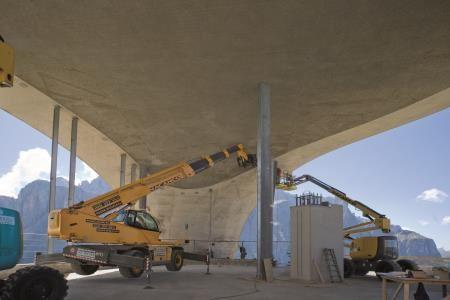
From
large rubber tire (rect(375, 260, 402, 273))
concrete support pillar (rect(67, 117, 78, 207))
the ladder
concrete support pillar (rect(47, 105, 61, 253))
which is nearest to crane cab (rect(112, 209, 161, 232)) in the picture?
the ladder

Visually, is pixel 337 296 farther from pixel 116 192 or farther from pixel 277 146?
pixel 277 146

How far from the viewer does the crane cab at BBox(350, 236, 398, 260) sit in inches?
690

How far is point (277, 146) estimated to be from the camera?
27.7 m

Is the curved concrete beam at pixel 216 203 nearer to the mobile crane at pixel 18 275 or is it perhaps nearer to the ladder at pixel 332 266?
the ladder at pixel 332 266

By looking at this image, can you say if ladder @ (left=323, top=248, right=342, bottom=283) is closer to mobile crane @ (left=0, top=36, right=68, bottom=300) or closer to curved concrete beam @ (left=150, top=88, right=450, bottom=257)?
mobile crane @ (left=0, top=36, right=68, bottom=300)

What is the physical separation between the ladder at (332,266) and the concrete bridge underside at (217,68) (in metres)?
6.62

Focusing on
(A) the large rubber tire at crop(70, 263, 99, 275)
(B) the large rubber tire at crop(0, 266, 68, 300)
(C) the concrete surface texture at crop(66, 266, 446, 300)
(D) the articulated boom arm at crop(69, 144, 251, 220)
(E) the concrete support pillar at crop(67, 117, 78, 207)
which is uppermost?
(E) the concrete support pillar at crop(67, 117, 78, 207)

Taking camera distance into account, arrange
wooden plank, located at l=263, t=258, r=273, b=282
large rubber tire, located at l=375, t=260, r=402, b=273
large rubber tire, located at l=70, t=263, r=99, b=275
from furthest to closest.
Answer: large rubber tire, located at l=375, t=260, r=402, b=273 < large rubber tire, located at l=70, t=263, r=99, b=275 < wooden plank, located at l=263, t=258, r=273, b=282

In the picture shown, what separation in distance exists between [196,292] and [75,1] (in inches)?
330

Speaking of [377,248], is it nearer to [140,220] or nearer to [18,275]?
[140,220]

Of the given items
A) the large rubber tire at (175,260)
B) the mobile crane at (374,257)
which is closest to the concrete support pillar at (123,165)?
the large rubber tire at (175,260)

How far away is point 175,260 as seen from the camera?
654 inches

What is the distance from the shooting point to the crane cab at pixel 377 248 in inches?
690

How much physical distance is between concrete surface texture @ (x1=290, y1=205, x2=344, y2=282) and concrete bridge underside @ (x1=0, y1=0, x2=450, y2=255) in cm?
538
